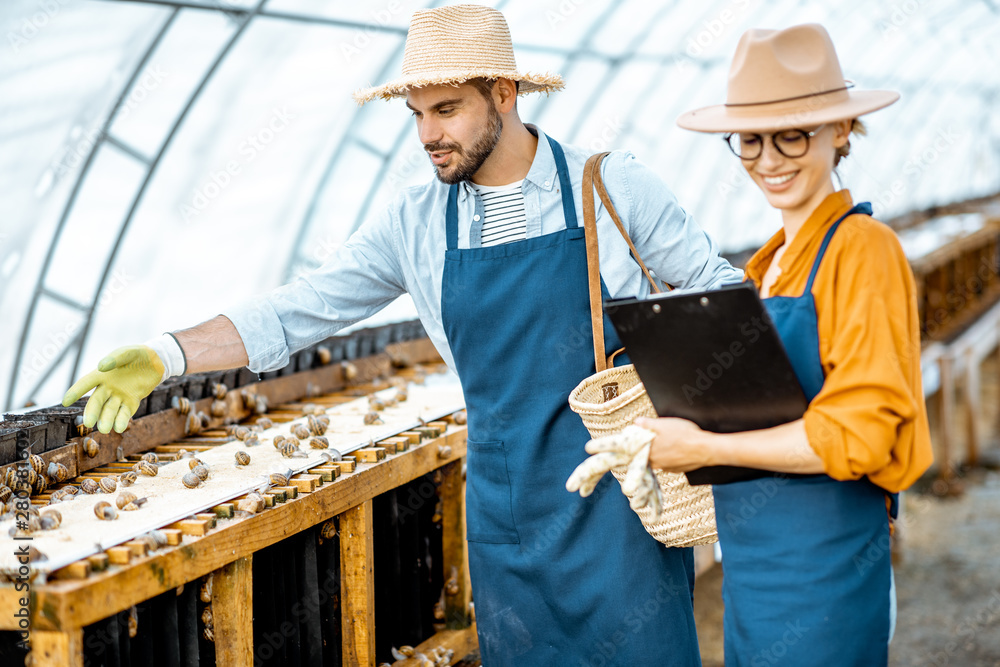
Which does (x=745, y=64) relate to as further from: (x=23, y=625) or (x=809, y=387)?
(x=23, y=625)

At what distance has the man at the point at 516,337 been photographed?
205 centimetres

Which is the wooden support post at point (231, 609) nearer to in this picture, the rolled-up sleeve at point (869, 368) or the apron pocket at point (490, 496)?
the apron pocket at point (490, 496)

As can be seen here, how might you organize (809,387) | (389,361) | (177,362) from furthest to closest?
1. (389,361)
2. (177,362)
3. (809,387)

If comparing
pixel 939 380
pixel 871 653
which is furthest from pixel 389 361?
pixel 939 380

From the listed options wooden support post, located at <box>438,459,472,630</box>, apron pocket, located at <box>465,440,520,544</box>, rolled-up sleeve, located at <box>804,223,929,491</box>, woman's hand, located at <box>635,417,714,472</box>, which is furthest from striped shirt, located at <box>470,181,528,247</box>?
wooden support post, located at <box>438,459,472,630</box>

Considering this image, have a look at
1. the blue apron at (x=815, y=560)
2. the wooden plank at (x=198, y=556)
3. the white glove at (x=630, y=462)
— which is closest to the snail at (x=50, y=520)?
the wooden plank at (x=198, y=556)

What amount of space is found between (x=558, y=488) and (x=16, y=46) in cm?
304

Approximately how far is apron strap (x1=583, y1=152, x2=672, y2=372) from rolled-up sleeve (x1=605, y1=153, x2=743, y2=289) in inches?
2.8

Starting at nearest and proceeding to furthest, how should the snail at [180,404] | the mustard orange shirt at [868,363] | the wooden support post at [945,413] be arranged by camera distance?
the mustard orange shirt at [868,363] → the snail at [180,404] → the wooden support post at [945,413]

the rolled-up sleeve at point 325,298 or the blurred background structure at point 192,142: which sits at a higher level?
the blurred background structure at point 192,142

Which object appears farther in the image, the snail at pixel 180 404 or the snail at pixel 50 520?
the snail at pixel 180 404

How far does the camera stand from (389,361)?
3740 millimetres

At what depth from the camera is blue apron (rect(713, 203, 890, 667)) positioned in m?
1.44

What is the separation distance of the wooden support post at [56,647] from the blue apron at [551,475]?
3.03 ft
